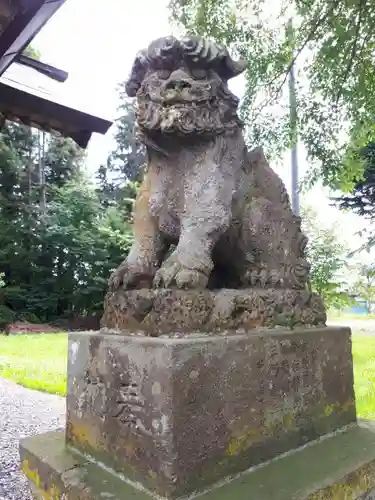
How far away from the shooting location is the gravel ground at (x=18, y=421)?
203 cm

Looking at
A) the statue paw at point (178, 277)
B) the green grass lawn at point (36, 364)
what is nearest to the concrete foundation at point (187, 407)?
the statue paw at point (178, 277)

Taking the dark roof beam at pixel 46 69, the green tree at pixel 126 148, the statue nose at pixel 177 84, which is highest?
the green tree at pixel 126 148

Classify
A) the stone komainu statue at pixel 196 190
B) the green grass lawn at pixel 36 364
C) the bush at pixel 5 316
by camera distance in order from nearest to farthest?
the stone komainu statue at pixel 196 190 → the green grass lawn at pixel 36 364 → the bush at pixel 5 316

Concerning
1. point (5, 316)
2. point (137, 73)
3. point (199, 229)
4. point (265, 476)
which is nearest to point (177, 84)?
point (137, 73)

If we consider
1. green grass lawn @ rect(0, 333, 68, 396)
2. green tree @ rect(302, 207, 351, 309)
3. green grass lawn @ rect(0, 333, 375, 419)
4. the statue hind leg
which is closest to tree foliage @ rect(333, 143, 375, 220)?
green tree @ rect(302, 207, 351, 309)

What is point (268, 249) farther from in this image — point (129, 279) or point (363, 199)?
point (363, 199)

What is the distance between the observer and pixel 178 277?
136 cm

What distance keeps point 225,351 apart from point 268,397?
0.81 ft

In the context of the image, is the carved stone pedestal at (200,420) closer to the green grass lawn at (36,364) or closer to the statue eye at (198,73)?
the statue eye at (198,73)

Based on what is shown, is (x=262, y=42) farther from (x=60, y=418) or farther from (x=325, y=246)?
(x=325, y=246)

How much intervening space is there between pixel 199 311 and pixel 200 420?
0.29 m

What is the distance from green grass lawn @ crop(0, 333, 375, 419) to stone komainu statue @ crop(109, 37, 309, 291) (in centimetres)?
181

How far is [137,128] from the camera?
5.29ft

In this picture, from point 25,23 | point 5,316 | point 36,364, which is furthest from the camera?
point 5,316
